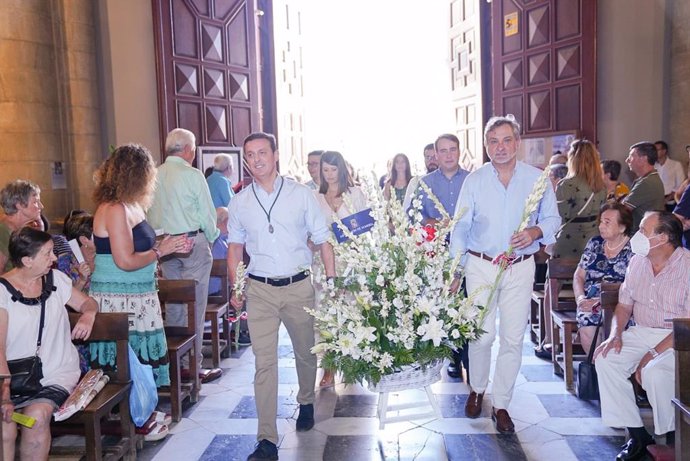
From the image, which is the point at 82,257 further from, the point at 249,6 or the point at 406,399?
the point at 249,6

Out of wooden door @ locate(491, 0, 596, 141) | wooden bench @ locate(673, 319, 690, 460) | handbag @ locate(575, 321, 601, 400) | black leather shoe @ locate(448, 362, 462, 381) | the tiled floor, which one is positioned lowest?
the tiled floor

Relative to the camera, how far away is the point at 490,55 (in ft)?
31.9

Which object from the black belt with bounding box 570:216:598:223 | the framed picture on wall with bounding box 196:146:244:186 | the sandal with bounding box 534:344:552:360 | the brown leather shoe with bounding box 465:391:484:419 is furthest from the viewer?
the framed picture on wall with bounding box 196:146:244:186

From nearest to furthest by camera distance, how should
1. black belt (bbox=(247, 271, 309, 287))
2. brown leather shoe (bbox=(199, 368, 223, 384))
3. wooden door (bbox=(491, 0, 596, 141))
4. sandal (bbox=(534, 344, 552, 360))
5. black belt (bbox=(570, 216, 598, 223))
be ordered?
black belt (bbox=(247, 271, 309, 287)) < brown leather shoe (bbox=(199, 368, 223, 384)) < sandal (bbox=(534, 344, 552, 360)) < black belt (bbox=(570, 216, 598, 223)) < wooden door (bbox=(491, 0, 596, 141))

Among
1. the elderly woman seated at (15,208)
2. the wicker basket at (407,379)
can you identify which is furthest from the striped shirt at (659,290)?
the elderly woman seated at (15,208)

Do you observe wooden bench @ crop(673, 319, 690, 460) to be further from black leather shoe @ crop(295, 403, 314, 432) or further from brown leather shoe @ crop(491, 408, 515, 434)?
black leather shoe @ crop(295, 403, 314, 432)

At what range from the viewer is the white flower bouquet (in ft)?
9.33

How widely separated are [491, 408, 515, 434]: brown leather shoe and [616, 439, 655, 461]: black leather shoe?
0.65m

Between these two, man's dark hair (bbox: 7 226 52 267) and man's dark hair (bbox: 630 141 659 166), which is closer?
man's dark hair (bbox: 7 226 52 267)

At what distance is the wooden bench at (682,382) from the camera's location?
115 inches

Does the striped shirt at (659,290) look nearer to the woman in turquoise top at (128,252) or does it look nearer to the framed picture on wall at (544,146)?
the woman in turquoise top at (128,252)

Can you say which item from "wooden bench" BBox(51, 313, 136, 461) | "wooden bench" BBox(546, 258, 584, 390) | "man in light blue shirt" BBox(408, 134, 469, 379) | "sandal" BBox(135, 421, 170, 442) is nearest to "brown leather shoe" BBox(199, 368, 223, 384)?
"sandal" BBox(135, 421, 170, 442)

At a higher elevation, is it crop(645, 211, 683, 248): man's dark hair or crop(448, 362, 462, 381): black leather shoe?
crop(645, 211, 683, 248): man's dark hair

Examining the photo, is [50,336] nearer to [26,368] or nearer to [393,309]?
[26,368]
